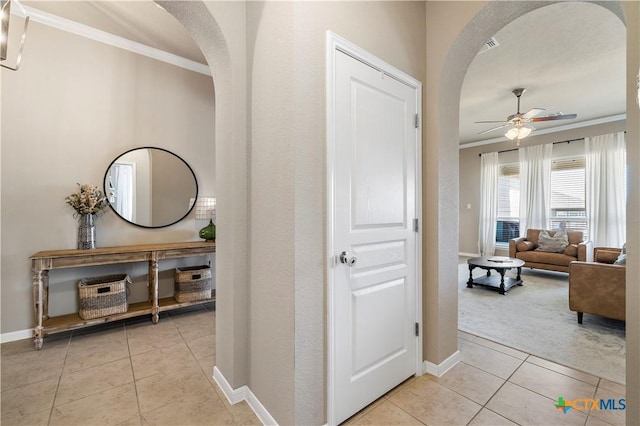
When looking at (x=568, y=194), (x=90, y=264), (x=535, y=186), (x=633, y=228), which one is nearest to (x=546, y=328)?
(x=633, y=228)

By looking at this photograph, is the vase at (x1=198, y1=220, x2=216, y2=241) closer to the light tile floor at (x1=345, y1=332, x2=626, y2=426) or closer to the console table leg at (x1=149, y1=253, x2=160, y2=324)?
the console table leg at (x1=149, y1=253, x2=160, y2=324)

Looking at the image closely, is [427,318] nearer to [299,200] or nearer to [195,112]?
[299,200]

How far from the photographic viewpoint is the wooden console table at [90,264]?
92.4 inches

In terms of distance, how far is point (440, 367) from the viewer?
200 centimetres

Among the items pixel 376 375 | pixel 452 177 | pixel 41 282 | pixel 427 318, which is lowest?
pixel 376 375

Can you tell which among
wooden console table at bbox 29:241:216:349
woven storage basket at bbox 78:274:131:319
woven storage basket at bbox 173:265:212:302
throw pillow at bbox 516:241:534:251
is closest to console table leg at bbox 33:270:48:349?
wooden console table at bbox 29:241:216:349

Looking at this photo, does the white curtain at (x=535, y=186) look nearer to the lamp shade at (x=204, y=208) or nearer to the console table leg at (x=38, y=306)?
the lamp shade at (x=204, y=208)

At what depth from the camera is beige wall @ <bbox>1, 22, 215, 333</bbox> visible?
8.25 feet

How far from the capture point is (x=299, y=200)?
4.50 feet

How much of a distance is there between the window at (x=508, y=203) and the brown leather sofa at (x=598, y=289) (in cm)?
405

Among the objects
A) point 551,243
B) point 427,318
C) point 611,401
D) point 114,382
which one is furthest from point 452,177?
point 551,243

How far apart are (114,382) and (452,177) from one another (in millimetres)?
2857

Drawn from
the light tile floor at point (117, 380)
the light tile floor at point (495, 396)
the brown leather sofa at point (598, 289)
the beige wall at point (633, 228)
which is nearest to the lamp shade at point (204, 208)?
the light tile floor at point (117, 380)

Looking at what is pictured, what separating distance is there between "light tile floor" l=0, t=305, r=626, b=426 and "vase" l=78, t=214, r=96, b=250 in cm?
88
